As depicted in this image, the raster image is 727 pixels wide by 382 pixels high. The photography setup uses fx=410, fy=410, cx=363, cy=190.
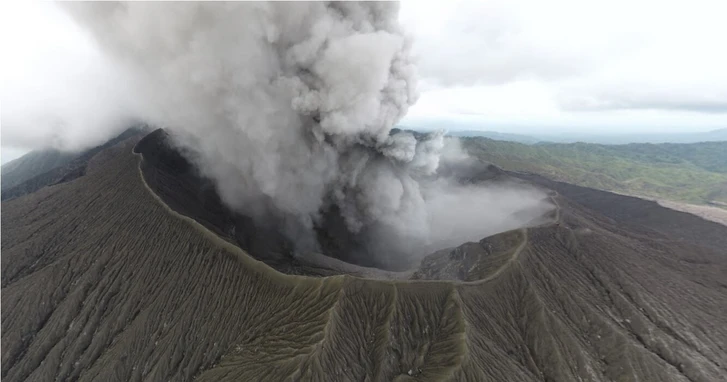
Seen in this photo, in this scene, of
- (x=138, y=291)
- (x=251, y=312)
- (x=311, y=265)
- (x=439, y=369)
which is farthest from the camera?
(x=311, y=265)

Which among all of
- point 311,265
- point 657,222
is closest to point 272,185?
point 311,265

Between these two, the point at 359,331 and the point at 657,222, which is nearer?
the point at 359,331

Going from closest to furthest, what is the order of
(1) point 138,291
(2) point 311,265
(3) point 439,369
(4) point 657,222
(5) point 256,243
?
1. (3) point 439,369
2. (1) point 138,291
3. (2) point 311,265
4. (5) point 256,243
5. (4) point 657,222

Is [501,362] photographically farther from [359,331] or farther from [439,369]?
[359,331]

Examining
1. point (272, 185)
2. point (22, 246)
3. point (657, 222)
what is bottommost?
point (657, 222)

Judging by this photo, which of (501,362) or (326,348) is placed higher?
(326,348)

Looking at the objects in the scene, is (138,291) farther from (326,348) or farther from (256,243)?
(326,348)

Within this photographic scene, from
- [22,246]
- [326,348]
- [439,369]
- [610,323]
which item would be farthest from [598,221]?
[22,246]
